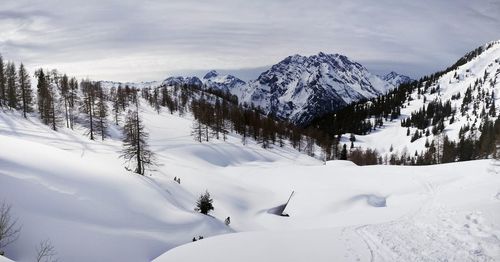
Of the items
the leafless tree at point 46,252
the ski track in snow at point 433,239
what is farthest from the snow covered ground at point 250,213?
the leafless tree at point 46,252

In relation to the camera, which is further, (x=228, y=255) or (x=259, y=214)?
(x=259, y=214)

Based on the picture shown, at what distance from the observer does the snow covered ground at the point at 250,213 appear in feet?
55.1

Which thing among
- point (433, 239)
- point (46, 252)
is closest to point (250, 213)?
point (433, 239)

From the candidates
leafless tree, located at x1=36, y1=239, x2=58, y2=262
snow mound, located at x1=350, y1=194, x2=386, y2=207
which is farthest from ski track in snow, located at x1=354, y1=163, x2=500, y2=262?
leafless tree, located at x1=36, y1=239, x2=58, y2=262

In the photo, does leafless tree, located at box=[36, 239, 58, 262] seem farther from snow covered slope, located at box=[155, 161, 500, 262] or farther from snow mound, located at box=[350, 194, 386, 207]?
snow mound, located at box=[350, 194, 386, 207]

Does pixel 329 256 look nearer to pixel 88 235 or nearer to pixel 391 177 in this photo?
pixel 88 235

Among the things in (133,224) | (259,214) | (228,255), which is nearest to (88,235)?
(133,224)

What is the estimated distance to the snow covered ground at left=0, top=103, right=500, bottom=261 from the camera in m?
16.8

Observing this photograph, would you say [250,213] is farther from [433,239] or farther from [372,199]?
[433,239]

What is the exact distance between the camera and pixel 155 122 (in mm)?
110438

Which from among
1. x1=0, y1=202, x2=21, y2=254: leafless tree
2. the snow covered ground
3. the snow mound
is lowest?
the snow mound

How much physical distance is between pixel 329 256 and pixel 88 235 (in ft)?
44.1

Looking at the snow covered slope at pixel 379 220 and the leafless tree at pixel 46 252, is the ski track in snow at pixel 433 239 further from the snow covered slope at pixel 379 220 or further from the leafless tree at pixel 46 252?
the leafless tree at pixel 46 252

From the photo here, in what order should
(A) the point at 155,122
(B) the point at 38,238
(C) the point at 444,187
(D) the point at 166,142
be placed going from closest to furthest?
1. (B) the point at 38,238
2. (C) the point at 444,187
3. (D) the point at 166,142
4. (A) the point at 155,122
